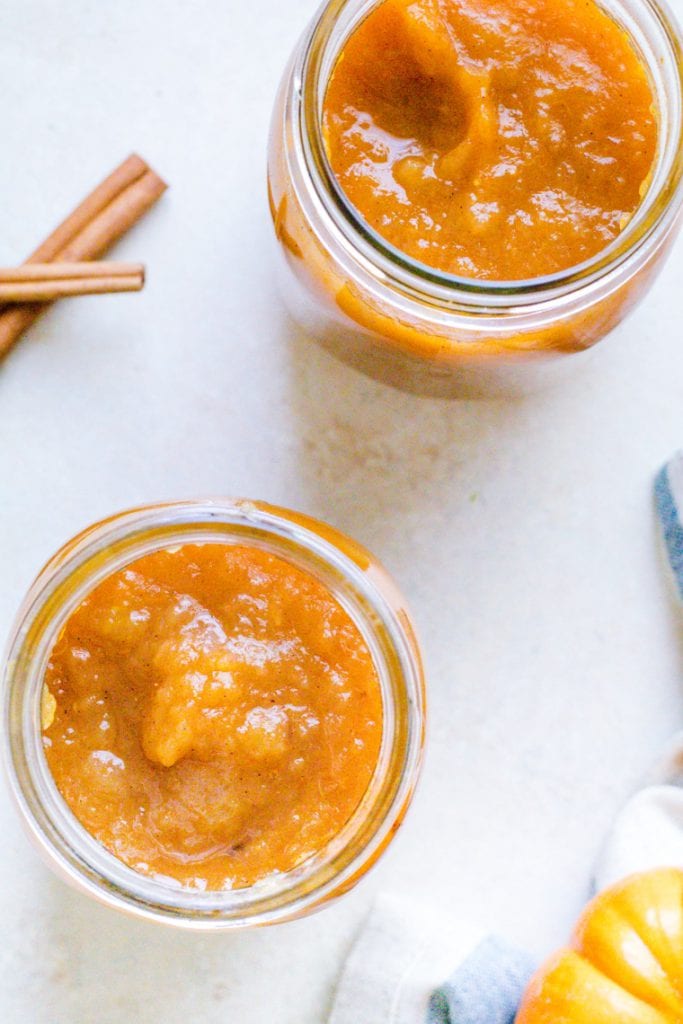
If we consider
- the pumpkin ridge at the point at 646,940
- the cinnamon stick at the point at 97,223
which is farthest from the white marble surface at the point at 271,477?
the pumpkin ridge at the point at 646,940

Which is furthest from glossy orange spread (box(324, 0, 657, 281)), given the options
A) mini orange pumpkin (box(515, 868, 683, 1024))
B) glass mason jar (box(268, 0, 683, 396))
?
mini orange pumpkin (box(515, 868, 683, 1024))

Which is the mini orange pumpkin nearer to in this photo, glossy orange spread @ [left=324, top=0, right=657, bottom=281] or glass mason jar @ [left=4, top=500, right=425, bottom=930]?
glass mason jar @ [left=4, top=500, right=425, bottom=930]

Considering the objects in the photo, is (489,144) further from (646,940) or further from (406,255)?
(646,940)

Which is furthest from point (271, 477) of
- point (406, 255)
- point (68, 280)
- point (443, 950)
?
point (443, 950)

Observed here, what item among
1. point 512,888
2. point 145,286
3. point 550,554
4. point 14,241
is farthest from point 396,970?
point 14,241

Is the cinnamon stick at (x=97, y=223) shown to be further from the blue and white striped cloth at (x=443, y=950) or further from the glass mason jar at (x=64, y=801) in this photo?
the blue and white striped cloth at (x=443, y=950)

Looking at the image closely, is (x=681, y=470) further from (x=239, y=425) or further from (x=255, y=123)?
(x=255, y=123)

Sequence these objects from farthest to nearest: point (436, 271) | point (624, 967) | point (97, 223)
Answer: point (97, 223) < point (624, 967) < point (436, 271)

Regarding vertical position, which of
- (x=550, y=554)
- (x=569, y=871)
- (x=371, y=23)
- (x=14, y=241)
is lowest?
(x=569, y=871)
